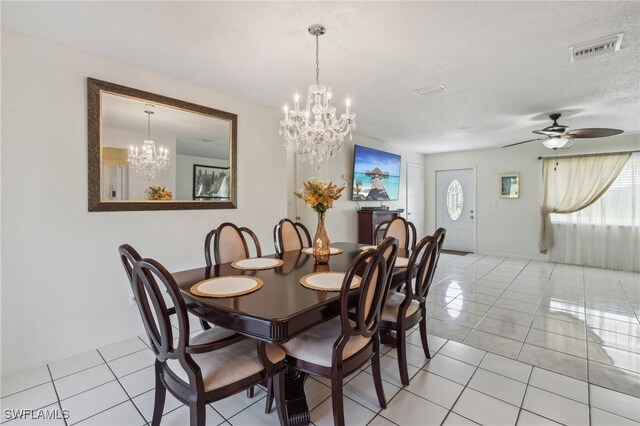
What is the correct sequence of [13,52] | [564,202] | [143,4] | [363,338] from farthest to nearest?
[564,202]
[13,52]
[143,4]
[363,338]

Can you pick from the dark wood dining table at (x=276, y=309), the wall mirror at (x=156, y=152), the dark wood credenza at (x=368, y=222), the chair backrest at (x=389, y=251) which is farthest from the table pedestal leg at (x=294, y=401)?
the dark wood credenza at (x=368, y=222)

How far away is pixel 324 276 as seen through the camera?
1.84m

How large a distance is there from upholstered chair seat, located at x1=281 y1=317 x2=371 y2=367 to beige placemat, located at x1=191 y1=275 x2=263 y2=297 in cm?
37

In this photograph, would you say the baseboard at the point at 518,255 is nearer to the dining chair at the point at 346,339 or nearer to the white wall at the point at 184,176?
the dining chair at the point at 346,339

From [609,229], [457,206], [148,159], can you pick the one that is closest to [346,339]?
[148,159]

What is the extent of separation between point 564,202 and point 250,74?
237 inches

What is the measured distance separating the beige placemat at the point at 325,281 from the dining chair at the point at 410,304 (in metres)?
0.47

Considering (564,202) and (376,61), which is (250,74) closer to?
(376,61)

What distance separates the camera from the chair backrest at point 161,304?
118 cm

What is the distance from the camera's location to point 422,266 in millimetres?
2035

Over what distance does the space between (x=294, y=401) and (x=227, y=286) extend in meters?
0.72

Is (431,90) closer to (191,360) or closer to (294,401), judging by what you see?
(294,401)

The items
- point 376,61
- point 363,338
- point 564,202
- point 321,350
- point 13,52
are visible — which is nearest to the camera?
point 321,350

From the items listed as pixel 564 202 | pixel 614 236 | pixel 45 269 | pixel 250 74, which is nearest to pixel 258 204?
pixel 250 74
